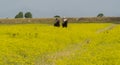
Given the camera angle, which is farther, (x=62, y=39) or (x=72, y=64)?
(x=62, y=39)

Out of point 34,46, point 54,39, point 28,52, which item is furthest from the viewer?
point 54,39

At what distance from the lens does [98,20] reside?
9825cm

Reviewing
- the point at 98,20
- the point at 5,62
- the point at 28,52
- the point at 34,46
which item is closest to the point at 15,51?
the point at 28,52

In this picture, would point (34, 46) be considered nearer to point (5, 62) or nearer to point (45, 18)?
point (5, 62)

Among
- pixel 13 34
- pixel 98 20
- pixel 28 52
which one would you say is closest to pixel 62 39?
pixel 13 34

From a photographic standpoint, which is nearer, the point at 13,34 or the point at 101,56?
the point at 101,56

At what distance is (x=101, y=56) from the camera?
2611 cm

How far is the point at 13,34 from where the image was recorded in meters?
40.6

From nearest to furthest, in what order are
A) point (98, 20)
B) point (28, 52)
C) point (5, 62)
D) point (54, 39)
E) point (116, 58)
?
point (5, 62) < point (116, 58) < point (28, 52) < point (54, 39) < point (98, 20)

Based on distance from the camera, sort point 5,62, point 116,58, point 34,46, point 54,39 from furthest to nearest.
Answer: point 54,39, point 34,46, point 116,58, point 5,62

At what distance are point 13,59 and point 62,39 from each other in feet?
53.3

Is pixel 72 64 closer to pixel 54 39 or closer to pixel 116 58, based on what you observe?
pixel 116 58

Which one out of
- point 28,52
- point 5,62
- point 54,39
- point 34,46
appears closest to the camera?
point 5,62

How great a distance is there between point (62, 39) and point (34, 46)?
8788mm
